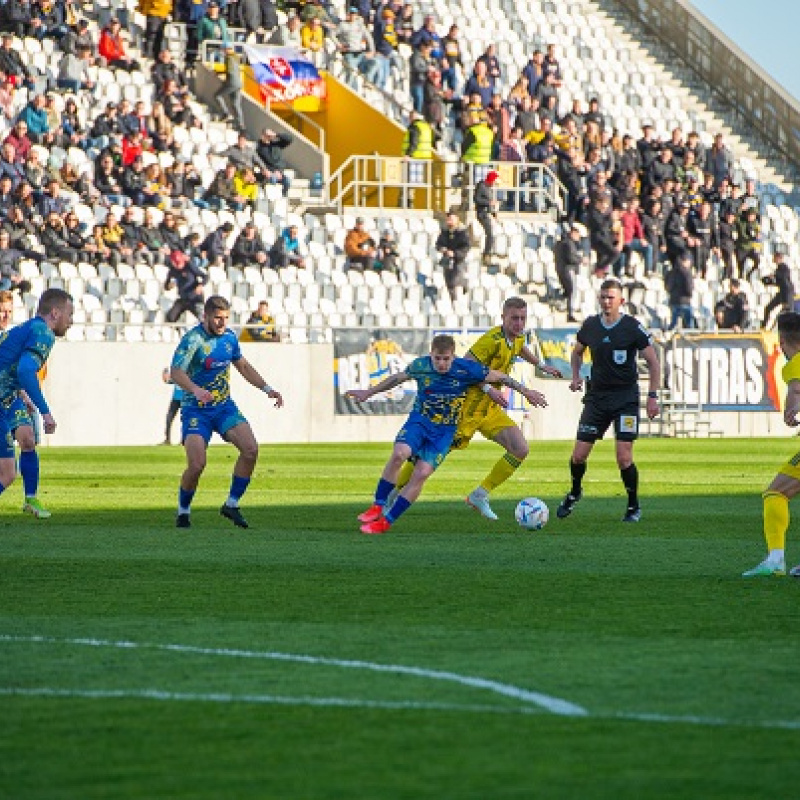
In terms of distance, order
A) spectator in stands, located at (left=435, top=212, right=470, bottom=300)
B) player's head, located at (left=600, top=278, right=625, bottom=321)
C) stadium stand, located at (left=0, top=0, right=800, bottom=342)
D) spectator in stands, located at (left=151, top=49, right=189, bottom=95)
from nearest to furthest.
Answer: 1. player's head, located at (left=600, top=278, right=625, bottom=321)
2. stadium stand, located at (left=0, top=0, right=800, bottom=342)
3. spectator in stands, located at (left=151, top=49, right=189, bottom=95)
4. spectator in stands, located at (left=435, top=212, right=470, bottom=300)

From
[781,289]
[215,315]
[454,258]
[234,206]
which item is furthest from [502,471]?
[781,289]

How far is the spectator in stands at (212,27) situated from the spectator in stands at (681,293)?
33.6ft

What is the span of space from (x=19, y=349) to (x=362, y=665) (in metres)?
8.81

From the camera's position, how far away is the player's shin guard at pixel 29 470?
1745 cm

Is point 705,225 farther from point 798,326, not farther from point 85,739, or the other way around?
point 85,739

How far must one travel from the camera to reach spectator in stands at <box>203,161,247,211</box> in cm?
3641

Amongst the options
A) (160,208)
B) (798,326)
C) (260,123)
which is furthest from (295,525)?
(260,123)

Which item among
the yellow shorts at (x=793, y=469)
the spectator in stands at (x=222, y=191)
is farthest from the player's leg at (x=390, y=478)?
the spectator in stands at (x=222, y=191)

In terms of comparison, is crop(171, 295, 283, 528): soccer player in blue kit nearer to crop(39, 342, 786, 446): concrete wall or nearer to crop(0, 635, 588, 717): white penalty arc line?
crop(0, 635, 588, 717): white penalty arc line

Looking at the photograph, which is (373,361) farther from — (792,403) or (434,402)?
(792,403)

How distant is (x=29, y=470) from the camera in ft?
58.1

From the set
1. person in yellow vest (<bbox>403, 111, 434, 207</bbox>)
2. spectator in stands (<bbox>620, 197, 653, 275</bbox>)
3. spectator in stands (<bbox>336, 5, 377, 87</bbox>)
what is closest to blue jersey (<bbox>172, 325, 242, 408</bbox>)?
person in yellow vest (<bbox>403, 111, 434, 207</bbox>)

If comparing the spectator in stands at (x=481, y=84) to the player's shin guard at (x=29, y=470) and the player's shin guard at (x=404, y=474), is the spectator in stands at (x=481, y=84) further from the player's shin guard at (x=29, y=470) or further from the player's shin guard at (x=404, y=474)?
the player's shin guard at (x=29, y=470)

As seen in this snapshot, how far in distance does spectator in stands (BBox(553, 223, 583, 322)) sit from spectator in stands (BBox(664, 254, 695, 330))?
2.18m
